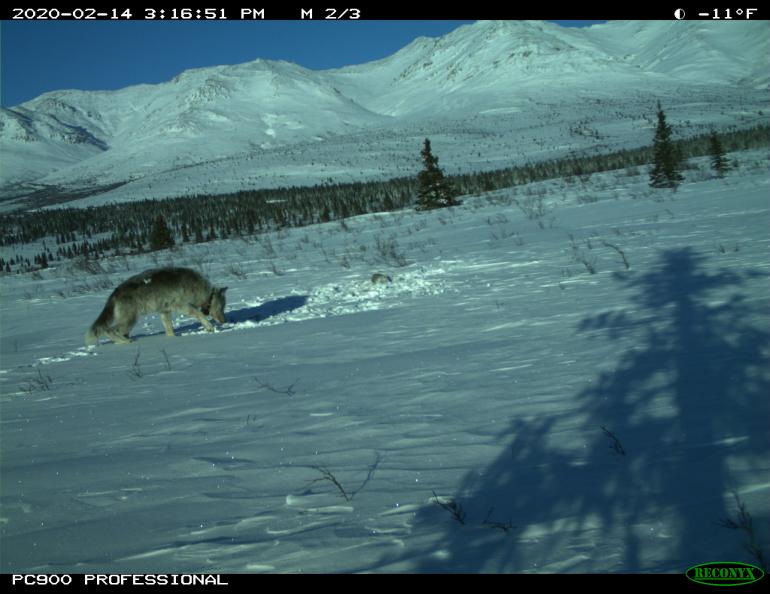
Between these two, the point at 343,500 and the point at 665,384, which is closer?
the point at 343,500

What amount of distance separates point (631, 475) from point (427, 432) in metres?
1.38

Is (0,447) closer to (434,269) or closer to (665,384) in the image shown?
(665,384)

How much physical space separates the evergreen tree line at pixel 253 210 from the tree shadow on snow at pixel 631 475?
25029 mm

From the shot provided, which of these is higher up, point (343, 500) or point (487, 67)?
point (487, 67)

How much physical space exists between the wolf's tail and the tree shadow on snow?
7.52 metres

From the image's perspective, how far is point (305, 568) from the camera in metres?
2.29

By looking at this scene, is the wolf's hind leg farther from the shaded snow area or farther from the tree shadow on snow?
the tree shadow on snow

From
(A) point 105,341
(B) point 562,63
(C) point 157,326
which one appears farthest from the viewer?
(B) point 562,63

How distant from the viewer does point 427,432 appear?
361 cm

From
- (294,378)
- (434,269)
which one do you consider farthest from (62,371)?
(434,269)

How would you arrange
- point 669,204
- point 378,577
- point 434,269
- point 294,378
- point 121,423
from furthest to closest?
point 669,204, point 434,269, point 294,378, point 121,423, point 378,577

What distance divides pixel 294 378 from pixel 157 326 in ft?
20.3

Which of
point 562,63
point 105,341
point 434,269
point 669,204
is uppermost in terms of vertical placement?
point 562,63

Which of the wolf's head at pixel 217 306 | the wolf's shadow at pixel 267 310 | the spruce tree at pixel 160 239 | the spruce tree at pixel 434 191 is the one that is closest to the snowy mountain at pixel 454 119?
the spruce tree at pixel 434 191
